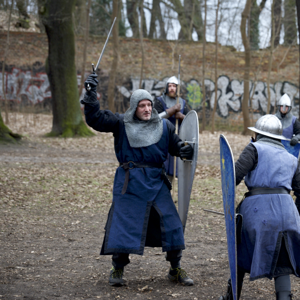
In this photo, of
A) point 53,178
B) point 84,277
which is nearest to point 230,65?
point 53,178

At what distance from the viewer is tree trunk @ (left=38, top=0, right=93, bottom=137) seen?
12383 millimetres

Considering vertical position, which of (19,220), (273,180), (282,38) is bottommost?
(19,220)

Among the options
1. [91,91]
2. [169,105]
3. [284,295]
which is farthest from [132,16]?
[284,295]

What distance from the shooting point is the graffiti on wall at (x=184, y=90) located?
1902 centimetres

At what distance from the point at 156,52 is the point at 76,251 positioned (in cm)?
1609

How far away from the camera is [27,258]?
3.90m

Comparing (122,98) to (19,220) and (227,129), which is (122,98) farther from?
(19,220)

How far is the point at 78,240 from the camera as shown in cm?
Result: 452

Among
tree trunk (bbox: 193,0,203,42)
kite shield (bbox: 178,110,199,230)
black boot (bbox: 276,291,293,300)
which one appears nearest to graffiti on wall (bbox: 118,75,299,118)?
tree trunk (bbox: 193,0,203,42)

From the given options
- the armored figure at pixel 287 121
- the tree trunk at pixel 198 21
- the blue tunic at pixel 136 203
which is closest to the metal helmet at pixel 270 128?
the blue tunic at pixel 136 203

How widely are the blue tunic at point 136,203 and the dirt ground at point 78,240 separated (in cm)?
38

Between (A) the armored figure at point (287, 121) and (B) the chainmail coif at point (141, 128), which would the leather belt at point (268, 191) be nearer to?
(B) the chainmail coif at point (141, 128)

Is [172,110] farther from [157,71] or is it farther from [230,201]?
[157,71]

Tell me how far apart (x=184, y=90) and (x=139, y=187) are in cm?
1645
